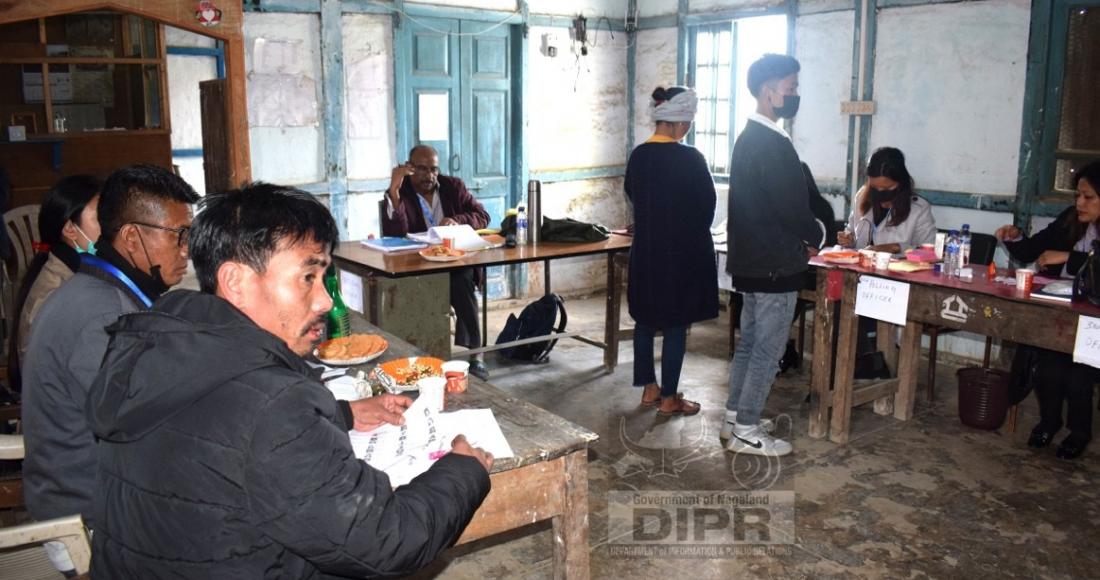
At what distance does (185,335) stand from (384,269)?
3.15 metres

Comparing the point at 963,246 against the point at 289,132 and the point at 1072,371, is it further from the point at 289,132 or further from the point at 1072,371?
the point at 289,132

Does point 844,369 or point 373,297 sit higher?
point 373,297

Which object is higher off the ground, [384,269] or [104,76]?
[104,76]

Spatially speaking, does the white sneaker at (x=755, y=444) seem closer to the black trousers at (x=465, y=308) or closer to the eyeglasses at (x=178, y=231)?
the black trousers at (x=465, y=308)

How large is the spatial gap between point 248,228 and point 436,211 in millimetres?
4205

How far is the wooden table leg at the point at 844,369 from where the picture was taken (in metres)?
4.35

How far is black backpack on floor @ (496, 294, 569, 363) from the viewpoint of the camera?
5.89m

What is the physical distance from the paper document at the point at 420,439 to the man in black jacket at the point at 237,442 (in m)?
0.41

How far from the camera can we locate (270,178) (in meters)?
6.28

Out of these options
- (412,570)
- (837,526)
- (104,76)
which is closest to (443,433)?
(412,570)

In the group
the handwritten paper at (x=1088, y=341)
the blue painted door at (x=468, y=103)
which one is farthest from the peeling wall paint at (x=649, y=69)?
the handwritten paper at (x=1088, y=341)

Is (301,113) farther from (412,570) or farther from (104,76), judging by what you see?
(412,570)

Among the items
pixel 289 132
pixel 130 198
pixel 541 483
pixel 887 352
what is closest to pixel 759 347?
pixel 887 352

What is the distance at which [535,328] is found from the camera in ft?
19.3
